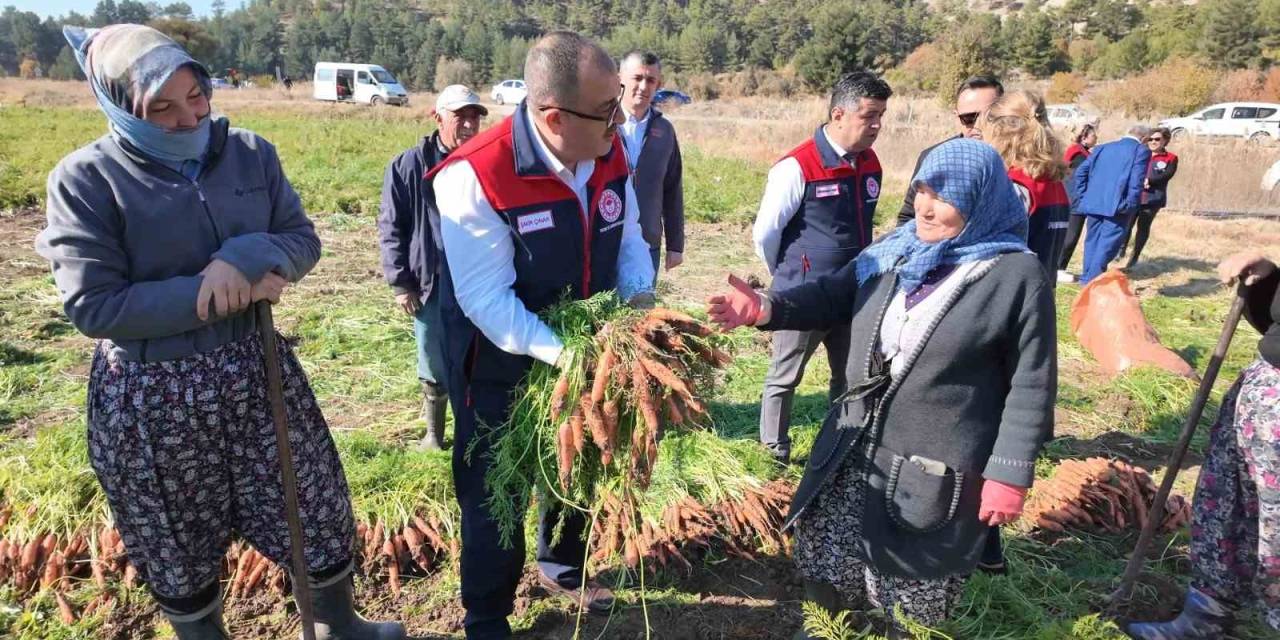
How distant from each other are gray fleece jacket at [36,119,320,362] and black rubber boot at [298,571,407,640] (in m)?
0.99

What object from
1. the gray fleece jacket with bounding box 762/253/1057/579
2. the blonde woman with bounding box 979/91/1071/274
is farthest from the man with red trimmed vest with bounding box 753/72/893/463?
the gray fleece jacket with bounding box 762/253/1057/579

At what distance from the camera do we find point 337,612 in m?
2.66

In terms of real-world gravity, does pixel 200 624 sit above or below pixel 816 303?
below

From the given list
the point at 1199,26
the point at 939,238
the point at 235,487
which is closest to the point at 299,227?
the point at 235,487

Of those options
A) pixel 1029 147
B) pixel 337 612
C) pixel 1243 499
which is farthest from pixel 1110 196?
pixel 337 612

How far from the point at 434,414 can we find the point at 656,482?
1354 mm

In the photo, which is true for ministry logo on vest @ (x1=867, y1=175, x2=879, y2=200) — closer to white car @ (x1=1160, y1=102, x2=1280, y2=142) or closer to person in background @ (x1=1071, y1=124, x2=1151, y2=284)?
person in background @ (x1=1071, y1=124, x2=1151, y2=284)

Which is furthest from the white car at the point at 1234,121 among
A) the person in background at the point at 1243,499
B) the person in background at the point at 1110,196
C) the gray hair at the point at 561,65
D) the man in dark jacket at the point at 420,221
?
the gray hair at the point at 561,65

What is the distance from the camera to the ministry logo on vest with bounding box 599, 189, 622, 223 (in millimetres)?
2383

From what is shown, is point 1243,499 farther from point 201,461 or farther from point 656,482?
point 201,461

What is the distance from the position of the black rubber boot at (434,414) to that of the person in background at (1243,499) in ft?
11.2

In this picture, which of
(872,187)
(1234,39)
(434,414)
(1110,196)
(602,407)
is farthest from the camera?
(1234,39)

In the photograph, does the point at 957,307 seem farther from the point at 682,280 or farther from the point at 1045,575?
the point at 682,280

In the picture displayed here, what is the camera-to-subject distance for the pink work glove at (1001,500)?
7.13 feet
